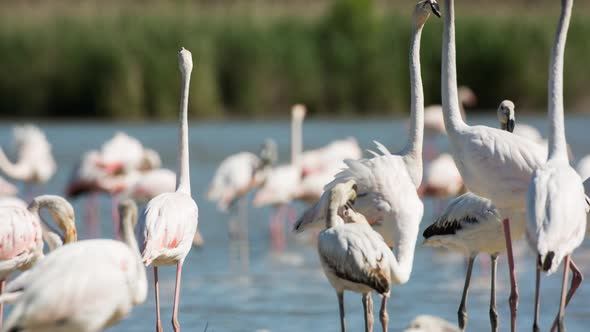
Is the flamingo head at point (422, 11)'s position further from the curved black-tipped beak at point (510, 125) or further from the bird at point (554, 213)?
the bird at point (554, 213)

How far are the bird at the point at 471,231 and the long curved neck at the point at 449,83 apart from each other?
80cm

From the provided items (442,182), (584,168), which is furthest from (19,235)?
(442,182)

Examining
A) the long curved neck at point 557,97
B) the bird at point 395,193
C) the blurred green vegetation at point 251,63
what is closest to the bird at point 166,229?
the bird at point 395,193

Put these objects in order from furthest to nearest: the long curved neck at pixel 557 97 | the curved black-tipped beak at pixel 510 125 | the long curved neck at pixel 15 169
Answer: the long curved neck at pixel 15 169
the curved black-tipped beak at pixel 510 125
the long curved neck at pixel 557 97

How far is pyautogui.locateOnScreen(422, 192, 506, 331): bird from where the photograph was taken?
768 centimetres

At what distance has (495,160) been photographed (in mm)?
6828

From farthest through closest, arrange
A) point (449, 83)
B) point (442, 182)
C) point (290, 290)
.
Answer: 1. point (442, 182)
2. point (290, 290)
3. point (449, 83)

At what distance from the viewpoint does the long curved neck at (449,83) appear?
7.11 meters

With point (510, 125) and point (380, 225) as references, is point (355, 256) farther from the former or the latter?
point (510, 125)

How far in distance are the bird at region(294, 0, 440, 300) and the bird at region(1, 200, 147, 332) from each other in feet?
6.08

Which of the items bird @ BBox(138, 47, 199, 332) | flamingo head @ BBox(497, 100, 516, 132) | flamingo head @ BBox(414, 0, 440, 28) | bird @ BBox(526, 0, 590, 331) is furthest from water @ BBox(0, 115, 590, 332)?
bird @ BBox(526, 0, 590, 331)

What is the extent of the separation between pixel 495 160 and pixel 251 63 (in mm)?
20753

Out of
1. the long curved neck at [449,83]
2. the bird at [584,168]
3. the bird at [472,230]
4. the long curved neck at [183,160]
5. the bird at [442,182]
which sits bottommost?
the bird at [442,182]

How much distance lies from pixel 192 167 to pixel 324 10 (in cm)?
1253
